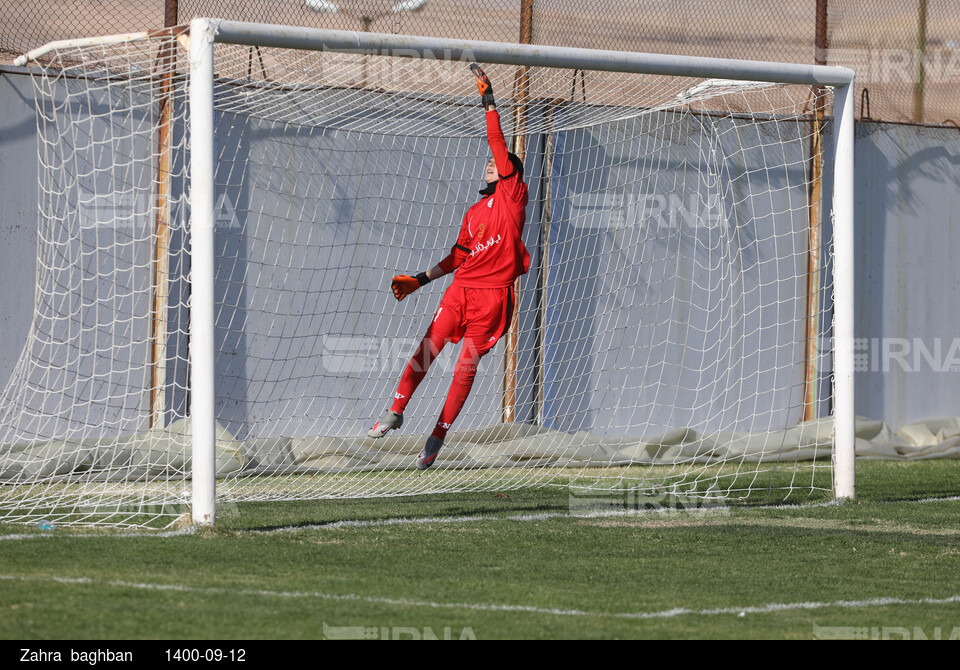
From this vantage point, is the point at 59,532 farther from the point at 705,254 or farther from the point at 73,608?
the point at 705,254

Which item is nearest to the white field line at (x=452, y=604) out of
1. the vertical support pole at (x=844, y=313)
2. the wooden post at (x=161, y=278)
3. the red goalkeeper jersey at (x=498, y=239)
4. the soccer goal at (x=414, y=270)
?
the soccer goal at (x=414, y=270)

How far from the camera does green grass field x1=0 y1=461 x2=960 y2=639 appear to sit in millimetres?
4113

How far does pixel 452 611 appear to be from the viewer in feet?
14.2

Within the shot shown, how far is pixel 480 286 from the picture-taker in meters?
7.53

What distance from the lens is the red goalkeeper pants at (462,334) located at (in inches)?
292

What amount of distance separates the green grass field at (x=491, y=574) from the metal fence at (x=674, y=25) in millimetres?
4162

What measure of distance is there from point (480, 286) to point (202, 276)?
6.74 ft

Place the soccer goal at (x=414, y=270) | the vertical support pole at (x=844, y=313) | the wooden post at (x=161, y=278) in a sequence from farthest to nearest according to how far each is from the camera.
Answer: the wooden post at (x=161, y=278) → the soccer goal at (x=414, y=270) → the vertical support pole at (x=844, y=313)

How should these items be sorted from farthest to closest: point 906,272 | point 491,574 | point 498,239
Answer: point 906,272
point 498,239
point 491,574

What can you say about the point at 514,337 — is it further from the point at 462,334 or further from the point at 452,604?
the point at 452,604

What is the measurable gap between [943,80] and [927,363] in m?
2.88

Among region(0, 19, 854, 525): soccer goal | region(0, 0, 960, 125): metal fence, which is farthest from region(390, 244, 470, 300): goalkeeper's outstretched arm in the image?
region(0, 0, 960, 125): metal fence

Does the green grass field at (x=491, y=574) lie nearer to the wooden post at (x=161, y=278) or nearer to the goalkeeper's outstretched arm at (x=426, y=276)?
the goalkeeper's outstretched arm at (x=426, y=276)

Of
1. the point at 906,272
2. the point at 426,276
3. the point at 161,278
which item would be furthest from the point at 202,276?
the point at 906,272
